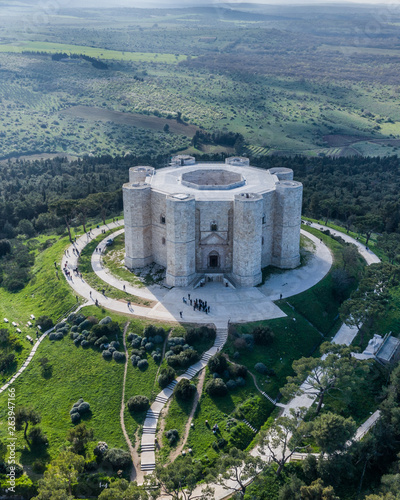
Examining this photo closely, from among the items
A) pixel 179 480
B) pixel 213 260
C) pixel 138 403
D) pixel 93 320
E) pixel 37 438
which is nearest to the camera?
pixel 179 480

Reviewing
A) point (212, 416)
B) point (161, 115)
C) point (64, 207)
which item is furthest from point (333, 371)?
point (161, 115)

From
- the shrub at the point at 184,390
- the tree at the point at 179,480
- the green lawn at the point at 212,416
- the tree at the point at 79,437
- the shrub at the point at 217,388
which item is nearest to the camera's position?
the tree at the point at 179,480

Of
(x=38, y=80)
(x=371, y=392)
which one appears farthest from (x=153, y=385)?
(x=38, y=80)

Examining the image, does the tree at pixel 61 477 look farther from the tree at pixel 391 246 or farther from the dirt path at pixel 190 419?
the tree at pixel 391 246

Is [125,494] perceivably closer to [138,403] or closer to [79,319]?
[138,403]

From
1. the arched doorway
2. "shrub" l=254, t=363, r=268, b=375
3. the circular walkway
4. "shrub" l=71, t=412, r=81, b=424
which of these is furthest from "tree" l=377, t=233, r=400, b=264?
"shrub" l=71, t=412, r=81, b=424

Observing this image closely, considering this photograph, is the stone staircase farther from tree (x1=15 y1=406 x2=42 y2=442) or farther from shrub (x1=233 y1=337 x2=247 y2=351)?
tree (x1=15 y1=406 x2=42 y2=442)

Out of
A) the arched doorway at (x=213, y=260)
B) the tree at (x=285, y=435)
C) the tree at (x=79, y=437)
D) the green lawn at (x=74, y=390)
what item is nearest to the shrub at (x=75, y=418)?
the green lawn at (x=74, y=390)
